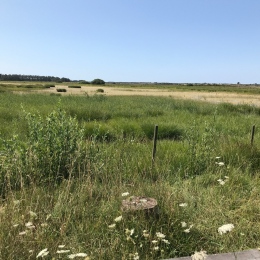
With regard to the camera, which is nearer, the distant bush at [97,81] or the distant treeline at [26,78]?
the distant bush at [97,81]

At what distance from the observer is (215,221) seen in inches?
141

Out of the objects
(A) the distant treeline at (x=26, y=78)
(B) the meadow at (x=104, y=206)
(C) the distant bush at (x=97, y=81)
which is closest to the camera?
(B) the meadow at (x=104, y=206)

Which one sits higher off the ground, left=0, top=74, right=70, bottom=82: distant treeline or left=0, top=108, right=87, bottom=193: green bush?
left=0, top=74, right=70, bottom=82: distant treeline

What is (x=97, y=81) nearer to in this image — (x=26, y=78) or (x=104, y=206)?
(x=26, y=78)

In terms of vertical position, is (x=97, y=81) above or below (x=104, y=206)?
above

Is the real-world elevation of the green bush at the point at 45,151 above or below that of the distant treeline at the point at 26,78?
below

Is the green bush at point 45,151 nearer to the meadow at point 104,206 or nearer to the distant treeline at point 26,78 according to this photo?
the meadow at point 104,206

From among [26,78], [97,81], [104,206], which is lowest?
[104,206]

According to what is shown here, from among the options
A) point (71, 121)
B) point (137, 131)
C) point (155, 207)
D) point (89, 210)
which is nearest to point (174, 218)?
point (155, 207)

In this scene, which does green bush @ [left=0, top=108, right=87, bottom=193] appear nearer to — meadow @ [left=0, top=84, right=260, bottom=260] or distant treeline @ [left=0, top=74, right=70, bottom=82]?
meadow @ [left=0, top=84, right=260, bottom=260]

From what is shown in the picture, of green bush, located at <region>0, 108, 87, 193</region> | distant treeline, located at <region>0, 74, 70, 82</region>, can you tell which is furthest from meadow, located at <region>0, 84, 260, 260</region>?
distant treeline, located at <region>0, 74, 70, 82</region>

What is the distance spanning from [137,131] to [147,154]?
4.83 meters

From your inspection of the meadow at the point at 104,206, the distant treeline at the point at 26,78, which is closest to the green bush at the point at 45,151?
the meadow at the point at 104,206

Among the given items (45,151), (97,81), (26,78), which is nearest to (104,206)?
(45,151)
